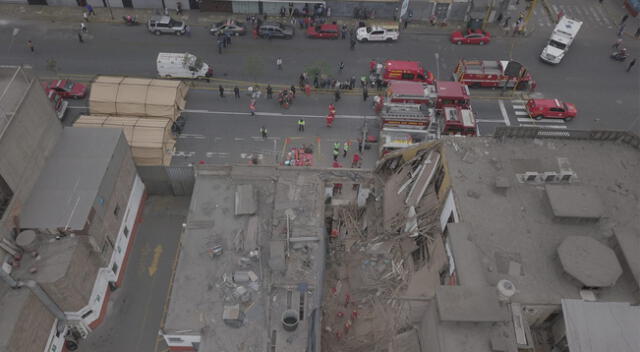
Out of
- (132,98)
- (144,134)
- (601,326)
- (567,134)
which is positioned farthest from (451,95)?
(132,98)

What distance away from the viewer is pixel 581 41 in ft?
204

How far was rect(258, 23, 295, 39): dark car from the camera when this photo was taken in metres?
60.0

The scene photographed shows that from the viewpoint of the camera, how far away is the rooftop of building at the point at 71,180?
32.3 m

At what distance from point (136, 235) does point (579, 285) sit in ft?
111

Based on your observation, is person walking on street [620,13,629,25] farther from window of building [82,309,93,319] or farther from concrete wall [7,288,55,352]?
concrete wall [7,288,55,352]

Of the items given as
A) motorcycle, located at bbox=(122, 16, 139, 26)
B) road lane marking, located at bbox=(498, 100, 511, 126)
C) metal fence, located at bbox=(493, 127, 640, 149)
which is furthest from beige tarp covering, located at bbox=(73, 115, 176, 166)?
road lane marking, located at bbox=(498, 100, 511, 126)

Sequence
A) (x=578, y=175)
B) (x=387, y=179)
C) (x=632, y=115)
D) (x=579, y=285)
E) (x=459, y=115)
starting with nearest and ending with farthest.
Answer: (x=579, y=285), (x=578, y=175), (x=387, y=179), (x=459, y=115), (x=632, y=115)

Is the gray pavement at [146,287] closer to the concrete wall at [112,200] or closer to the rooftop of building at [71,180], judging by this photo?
the concrete wall at [112,200]

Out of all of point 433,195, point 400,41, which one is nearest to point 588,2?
point 400,41

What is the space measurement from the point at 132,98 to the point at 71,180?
1448 centimetres

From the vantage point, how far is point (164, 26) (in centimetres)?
5984

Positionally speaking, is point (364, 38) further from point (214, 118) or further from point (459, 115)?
point (214, 118)

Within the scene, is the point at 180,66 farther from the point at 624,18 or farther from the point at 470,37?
the point at 624,18

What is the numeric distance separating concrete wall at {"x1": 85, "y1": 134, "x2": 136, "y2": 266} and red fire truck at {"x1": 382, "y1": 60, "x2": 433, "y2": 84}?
29523 mm
